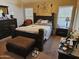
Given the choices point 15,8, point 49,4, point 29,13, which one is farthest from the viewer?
point 29,13

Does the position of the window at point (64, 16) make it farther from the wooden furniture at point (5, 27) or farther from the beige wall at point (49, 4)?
the wooden furniture at point (5, 27)

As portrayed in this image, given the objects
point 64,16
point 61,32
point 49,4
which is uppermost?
point 49,4

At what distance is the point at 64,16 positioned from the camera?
5.17 m

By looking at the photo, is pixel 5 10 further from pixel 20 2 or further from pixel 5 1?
pixel 20 2

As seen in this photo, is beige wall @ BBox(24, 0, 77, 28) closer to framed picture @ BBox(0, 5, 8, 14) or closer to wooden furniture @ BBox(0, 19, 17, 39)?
framed picture @ BBox(0, 5, 8, 14)

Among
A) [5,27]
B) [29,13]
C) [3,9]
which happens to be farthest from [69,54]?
[29,13]

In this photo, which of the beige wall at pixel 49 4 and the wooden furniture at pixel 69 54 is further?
the beige wall at pixel 49 4

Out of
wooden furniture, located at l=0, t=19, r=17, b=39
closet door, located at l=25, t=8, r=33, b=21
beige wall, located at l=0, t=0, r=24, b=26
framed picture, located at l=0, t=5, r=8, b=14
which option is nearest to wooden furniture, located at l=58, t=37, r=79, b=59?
wooden furniture, located at l=0, t=19, r=17, b=39

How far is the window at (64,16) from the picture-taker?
16.3 ft

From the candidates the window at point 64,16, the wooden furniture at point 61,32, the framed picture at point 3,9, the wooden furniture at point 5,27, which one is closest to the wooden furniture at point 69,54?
the wooden furniture at point 61,32

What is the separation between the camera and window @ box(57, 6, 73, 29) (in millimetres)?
4976

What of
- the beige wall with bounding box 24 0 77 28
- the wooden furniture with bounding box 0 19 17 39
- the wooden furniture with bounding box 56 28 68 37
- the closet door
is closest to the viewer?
the wooden furniture with bounding box 0 19 17 39

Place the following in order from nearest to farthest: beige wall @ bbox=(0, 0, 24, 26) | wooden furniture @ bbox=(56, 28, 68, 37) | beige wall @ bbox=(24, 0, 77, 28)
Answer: beige wall @ bbox=(24, 0, 77, 28) < wooden furniture @ bbox=(56, 28, 68, 37) < beige wall @ bbox=(0, 0, 24, 26)

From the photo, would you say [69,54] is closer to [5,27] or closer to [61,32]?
[61,32]
